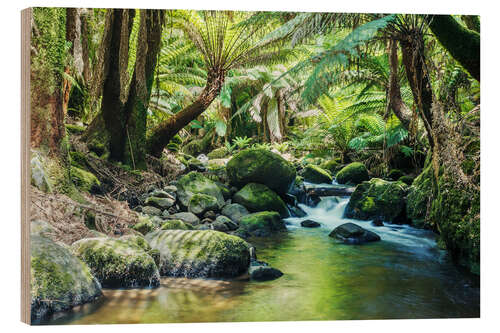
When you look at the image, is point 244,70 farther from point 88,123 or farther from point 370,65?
point 88,123

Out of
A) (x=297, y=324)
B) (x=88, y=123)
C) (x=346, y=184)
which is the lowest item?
(x=297, y=324)

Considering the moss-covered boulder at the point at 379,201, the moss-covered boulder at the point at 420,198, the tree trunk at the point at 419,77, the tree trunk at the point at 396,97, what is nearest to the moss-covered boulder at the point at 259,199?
the moss-covered boulder at the point at 379,201

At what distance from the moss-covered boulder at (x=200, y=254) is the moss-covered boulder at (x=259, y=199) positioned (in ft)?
2.20

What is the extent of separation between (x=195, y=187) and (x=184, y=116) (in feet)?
2.19

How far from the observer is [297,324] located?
2410 mm

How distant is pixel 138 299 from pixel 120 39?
77.3 inches

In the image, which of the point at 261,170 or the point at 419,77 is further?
the point at 261,170

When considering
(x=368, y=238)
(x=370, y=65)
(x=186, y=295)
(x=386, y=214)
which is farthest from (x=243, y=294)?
(x=370, y=65)

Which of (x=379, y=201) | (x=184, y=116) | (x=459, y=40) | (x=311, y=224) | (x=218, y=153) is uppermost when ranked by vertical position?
(x=459, y=40)

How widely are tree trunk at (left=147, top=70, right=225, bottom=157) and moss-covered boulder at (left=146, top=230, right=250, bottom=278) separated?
3.13 feet

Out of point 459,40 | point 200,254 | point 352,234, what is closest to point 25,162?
point 200,254

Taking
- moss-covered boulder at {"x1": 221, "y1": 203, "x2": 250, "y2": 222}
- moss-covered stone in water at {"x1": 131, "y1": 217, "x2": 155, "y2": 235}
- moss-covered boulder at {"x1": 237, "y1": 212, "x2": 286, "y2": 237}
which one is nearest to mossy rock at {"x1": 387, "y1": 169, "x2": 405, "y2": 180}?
moss-covered boulder at {"x1": 237, "y1": 212, "x2": 286, "y2": 237}

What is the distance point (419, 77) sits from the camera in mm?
3125

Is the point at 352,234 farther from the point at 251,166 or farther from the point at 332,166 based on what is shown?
the point at 251,166
